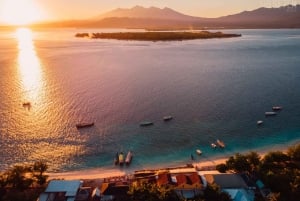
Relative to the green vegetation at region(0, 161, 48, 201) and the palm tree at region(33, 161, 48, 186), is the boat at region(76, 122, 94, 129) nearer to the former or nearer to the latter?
the palm tree at region(33, 161, 48, 186)

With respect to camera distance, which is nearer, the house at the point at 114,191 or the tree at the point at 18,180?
the house at the point at 114,191

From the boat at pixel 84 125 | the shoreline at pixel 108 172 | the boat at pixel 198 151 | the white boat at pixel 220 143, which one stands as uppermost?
the boat at pixel 84 125

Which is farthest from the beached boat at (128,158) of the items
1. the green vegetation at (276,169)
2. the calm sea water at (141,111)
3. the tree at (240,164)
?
the tree at (240,164)

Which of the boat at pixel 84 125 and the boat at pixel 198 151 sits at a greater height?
the boat at pixel 84 125

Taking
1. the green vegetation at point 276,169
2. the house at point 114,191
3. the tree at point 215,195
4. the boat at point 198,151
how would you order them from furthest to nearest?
1. the boat at point 198,151
2. the house at point 114,191
3. the green vegetation at point 276,169
4. the tree at point 215,195

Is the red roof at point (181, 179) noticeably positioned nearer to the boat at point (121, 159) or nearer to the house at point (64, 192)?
the house at point (64, 192)

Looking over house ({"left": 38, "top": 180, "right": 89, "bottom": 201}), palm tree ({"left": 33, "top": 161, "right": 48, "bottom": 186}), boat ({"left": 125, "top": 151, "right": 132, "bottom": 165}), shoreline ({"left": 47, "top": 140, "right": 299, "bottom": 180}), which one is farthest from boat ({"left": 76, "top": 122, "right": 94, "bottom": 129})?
house ({"left": 38, "top": 180, "right": 89, "bottom": 201})
